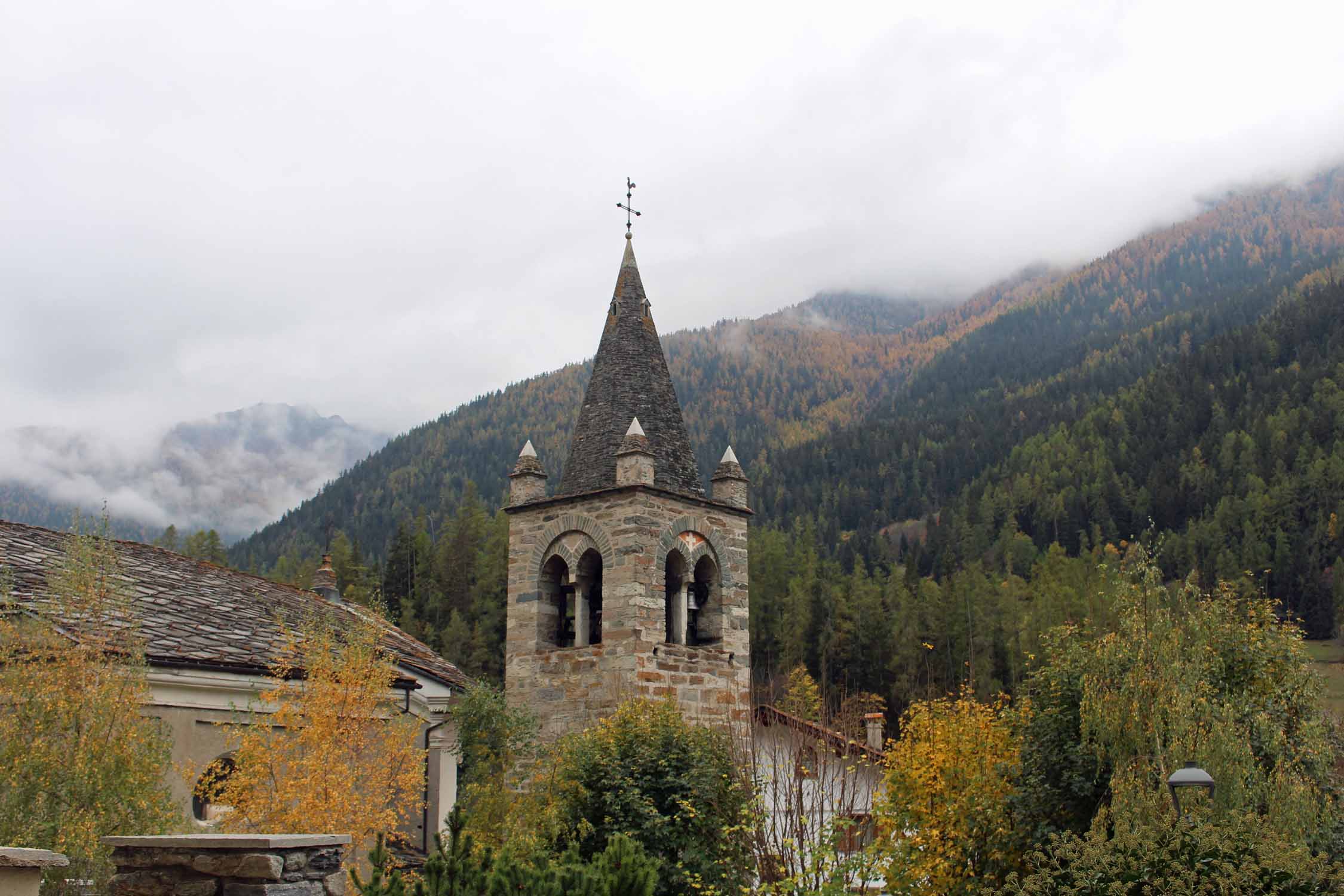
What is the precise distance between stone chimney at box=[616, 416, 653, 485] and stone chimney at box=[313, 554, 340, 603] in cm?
774

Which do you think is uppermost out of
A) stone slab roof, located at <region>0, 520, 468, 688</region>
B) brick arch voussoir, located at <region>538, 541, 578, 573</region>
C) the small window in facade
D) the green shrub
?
brick arch voussoir, located at <region>538, 541, 578, 573</region>

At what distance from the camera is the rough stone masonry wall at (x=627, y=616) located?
22781 millimetres

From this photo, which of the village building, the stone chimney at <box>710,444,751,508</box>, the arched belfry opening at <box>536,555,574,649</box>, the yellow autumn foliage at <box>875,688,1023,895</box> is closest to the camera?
the village building

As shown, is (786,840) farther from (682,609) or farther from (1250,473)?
(1250,473)

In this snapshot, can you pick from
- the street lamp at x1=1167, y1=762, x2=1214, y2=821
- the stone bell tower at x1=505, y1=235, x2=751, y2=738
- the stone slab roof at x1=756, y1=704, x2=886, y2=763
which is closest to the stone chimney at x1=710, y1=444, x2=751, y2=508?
the stone bell tower at x1=505, y1=235, x2=751, y2=738

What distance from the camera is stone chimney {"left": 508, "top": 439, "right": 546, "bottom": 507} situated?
25406 mm

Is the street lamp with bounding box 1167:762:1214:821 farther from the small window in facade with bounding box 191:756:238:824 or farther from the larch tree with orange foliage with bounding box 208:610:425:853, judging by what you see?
the small window in facade with bounding box 191:756:238:824

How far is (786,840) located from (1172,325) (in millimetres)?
192337

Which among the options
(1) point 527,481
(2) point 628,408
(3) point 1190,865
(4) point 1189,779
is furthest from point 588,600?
(3) point 1190,865

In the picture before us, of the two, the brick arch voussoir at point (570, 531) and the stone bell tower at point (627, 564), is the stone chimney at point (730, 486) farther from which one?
the brick arch voussoir at point (570, 531)

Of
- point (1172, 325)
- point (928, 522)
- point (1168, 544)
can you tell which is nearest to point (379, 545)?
point (928, 522)

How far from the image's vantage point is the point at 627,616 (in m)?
22.8

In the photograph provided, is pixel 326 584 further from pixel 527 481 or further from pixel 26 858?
pixel 26 858

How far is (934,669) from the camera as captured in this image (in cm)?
7719
